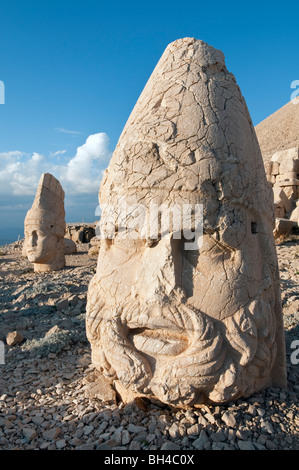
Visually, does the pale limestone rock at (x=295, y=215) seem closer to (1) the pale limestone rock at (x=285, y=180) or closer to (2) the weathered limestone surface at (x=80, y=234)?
(1) the pale limestone rock at (x=285, y=180)

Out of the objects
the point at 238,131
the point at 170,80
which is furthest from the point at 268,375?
the point at 170,80

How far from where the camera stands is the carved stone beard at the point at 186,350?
224 centimetres

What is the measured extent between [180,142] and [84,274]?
21.8ft

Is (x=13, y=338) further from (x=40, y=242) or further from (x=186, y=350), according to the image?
(x=40, y=242)

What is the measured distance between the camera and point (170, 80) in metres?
2.71

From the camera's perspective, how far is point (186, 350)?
7.59 ft

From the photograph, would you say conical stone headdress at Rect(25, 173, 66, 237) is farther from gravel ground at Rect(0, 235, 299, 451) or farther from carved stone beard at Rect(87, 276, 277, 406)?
carved stone beard at Rect(87, 276, 277, 406)

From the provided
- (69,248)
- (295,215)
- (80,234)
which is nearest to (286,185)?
(295,215)

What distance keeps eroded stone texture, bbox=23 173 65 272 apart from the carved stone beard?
7502 millimetres

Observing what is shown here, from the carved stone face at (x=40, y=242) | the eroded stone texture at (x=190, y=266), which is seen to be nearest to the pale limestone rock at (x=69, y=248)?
the carved stone face at (x=40, y=242)

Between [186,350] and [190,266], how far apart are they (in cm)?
61

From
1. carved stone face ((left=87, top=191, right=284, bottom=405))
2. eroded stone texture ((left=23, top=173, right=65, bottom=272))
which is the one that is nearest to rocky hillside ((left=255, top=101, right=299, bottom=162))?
eroded stone texture ((left=23, top=173, right=65, bottom=272))

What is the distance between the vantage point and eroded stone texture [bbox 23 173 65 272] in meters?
9.45
